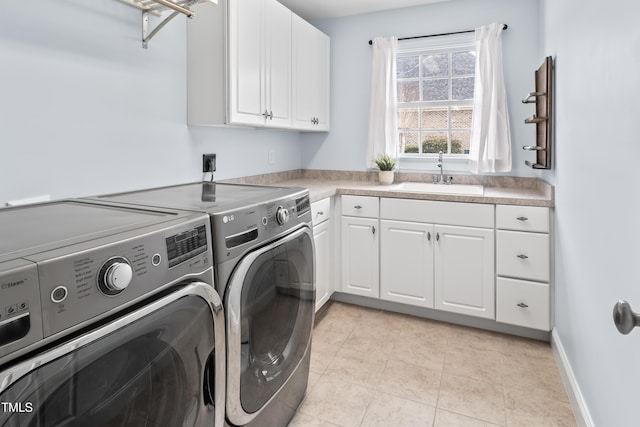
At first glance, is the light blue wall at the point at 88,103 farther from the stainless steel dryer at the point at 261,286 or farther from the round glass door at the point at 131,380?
the round glass door at the point at 131,380

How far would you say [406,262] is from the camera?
270cm

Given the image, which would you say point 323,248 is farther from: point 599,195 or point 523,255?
point 599,195

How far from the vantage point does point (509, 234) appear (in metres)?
2.39

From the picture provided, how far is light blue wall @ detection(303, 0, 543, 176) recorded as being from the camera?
9.36 feet

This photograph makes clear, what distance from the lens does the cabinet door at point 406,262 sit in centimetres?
264

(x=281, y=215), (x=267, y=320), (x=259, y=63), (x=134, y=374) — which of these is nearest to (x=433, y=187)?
(x=259, y=63)

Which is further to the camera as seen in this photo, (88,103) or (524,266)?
(524,266)

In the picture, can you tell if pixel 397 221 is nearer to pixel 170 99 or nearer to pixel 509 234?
pixel 509 234

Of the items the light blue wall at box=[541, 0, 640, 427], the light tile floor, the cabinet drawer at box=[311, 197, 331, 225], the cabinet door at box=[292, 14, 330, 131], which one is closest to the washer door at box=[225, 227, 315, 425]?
the light tile floor

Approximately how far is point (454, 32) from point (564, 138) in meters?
1.47

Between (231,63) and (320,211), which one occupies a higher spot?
(231,63)

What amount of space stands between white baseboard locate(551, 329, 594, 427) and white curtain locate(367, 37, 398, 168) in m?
1.78

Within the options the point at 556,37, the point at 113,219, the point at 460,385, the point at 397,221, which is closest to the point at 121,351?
the point at 113,219

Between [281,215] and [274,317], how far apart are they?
39cm
